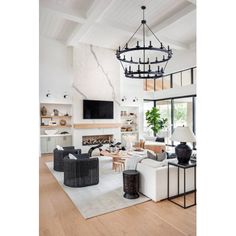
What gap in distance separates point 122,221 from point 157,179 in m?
1.00

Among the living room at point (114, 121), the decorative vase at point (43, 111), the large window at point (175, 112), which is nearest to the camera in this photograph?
the living room at point (114, 121)

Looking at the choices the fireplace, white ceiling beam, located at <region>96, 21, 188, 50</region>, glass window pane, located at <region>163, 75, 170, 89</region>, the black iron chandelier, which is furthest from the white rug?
glass window pane, located at <region>163, 75, 170, 89</region>

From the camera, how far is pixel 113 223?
9.45 feet

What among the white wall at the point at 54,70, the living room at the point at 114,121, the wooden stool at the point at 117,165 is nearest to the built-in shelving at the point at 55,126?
the living room at the point at 114,121

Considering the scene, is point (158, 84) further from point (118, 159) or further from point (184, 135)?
point (184, 135)

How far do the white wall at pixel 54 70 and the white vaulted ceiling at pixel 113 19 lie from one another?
39 centimetres

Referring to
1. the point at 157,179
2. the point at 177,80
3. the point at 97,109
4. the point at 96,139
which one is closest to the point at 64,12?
the point at 97,109

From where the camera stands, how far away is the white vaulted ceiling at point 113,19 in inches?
209

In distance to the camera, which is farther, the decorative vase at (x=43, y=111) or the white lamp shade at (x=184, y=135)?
the decorative vase at (x=43, y=111)

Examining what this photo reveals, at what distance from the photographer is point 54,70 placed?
8.23 metres

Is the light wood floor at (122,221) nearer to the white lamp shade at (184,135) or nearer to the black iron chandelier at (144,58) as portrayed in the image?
the white lamp shade at (184,135)

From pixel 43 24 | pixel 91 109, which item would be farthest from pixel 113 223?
pixel 43 24

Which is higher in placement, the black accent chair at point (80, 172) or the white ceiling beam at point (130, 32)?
the white ceiling beam at point (130, 32)
